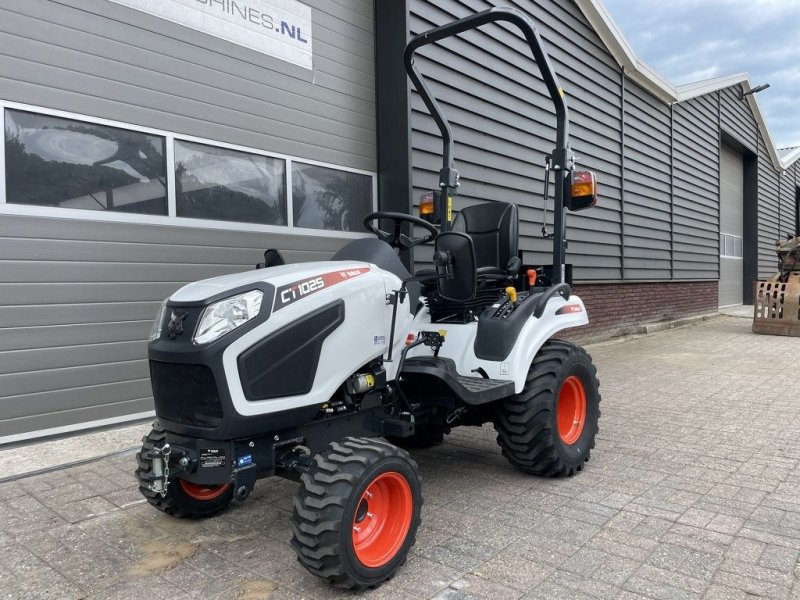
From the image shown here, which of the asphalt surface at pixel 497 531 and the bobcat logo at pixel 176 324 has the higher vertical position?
the bobcat logo at pixel 176 324

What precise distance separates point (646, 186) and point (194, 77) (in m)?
9.94

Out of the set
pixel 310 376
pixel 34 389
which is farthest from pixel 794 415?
pixel 34 389

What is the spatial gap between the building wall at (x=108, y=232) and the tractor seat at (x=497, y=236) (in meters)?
2.33

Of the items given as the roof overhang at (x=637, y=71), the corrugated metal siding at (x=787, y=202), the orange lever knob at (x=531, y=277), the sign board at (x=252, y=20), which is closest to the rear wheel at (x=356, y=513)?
the orange lever knob at (x=531, y=277)

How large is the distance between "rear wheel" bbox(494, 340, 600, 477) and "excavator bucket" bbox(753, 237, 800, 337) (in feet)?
30.8

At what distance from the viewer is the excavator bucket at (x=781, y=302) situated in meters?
11.2

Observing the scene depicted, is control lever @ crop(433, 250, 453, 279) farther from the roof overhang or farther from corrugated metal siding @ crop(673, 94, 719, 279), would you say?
corrugated metal siding @ crop(673, 94, 719, 279)

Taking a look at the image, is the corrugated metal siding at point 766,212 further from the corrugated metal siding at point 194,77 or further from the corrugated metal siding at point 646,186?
the corrugated metal siding at point 194,77

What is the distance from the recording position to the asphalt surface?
2.49 meters

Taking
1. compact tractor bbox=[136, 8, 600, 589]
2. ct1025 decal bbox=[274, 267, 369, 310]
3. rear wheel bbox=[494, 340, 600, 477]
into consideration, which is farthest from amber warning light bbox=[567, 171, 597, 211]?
ct1025 decal bbox=[274, 267, 369, 310]

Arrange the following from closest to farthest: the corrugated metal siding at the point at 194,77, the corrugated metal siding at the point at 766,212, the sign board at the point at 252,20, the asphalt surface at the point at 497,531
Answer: the asphalt surface at the point at 497,531 → the corrugated metal siding at the point at 194,77 → the sign board at the point at 252,20 → the corrugated metal siding at the point at 766,212

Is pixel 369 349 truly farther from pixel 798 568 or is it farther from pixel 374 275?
pixel 798 568

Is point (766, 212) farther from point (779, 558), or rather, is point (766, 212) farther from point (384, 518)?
point (384, 518)

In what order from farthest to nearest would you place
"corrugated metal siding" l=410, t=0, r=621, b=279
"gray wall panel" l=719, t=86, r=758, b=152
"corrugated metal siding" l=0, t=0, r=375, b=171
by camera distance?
"gray wall panel" l=719, t=86, r=758, b=152 → "corrugated metal siding" l=410, t=0, r=621, b=279 → "corrugated metal siding" l=0, t=0, r=375, b=171
